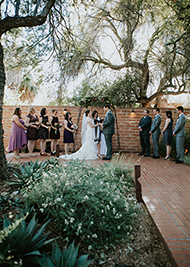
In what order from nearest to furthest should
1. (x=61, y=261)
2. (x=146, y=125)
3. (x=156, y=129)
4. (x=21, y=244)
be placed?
(x=61, y=261), (x=21, y=244), (x=156, y=129), (x=146, y=125)

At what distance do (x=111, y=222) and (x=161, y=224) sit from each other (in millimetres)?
751

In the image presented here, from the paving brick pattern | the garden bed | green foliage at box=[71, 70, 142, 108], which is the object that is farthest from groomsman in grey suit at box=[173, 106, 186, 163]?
the garden bed

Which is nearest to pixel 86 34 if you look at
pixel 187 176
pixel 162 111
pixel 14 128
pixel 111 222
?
pixel 14 128

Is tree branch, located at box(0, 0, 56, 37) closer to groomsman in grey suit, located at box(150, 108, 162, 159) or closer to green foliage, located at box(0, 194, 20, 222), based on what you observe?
green foliage, located at box(0, 194, 20, 222)

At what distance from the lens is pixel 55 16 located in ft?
18.1

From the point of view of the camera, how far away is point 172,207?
3.40 m

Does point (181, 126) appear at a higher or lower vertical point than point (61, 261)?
higher

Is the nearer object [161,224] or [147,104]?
[161,224]

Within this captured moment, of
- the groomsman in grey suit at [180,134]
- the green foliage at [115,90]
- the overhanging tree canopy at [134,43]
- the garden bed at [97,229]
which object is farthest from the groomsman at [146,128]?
the garden bed at [97,229]

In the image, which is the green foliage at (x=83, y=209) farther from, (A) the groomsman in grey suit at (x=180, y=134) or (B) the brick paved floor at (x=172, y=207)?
(A) the groomsman in grey suit at (x=180, y=134)

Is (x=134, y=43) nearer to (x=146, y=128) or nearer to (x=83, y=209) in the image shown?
(x=146, y=128)

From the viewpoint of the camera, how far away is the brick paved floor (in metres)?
2.27

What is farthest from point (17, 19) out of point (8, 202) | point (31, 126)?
point (31, 126)

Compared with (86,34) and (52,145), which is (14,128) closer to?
(52,145)
